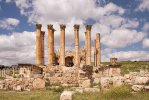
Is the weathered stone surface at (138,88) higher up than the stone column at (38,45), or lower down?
lower down

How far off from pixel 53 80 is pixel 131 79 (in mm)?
11100

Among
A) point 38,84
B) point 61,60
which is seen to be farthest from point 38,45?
point 38,84

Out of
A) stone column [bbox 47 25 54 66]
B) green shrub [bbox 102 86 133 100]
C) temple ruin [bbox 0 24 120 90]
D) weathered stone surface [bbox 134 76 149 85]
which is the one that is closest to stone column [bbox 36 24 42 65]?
temple ruin [bbox 0 24 120 90]

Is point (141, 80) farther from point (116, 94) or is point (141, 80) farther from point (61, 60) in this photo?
point (61, 60)

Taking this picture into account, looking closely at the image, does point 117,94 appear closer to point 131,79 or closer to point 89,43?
point 131,79

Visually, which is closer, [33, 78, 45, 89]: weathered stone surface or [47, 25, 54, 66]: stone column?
[33, 78, 45, 89]: weathered stone surface

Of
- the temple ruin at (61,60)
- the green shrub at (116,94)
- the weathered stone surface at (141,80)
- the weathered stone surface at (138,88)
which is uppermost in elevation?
the temple ruin at (61,60)

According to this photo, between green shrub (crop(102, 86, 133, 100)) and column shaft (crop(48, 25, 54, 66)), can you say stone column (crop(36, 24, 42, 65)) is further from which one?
green shrub (crop(102, 86, 133, 100))

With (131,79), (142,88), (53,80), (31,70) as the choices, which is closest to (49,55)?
(31,70)

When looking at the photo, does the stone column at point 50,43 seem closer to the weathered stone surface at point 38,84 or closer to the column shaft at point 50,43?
the column shaft at point 50,43

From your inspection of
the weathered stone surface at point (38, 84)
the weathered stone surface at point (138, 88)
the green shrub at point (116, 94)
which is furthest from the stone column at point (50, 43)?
the green shrub at point (116, 94)

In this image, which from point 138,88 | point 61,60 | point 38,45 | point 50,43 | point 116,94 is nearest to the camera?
point 116,94

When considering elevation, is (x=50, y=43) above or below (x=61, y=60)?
above

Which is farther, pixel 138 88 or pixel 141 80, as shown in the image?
pixel 141 80
